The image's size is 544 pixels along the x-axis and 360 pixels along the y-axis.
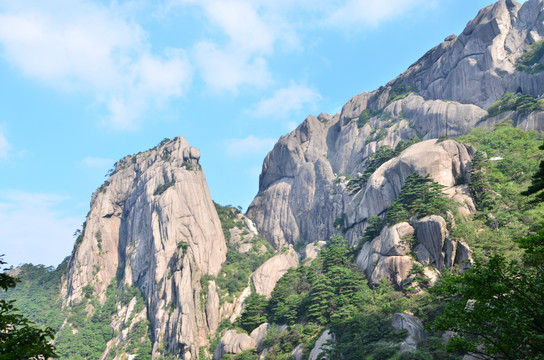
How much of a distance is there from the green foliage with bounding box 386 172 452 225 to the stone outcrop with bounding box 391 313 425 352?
1230 cm

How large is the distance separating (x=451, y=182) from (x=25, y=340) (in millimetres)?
43958

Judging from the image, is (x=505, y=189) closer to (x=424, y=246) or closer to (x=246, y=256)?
(x=424, y=246)

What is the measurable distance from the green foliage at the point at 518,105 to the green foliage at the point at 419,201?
22.8m

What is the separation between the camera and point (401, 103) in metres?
86.2

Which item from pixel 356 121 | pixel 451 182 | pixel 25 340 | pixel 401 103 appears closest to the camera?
pixel 25 340

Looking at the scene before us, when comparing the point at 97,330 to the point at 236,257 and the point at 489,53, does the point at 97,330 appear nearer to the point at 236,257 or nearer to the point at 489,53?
the point at 236,257

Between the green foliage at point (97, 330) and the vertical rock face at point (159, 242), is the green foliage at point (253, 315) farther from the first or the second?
the green foliage at point (97, 330)

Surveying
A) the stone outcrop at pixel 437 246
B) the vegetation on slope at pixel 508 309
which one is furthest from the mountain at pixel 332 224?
the vegetation on slope at pixel 508 309

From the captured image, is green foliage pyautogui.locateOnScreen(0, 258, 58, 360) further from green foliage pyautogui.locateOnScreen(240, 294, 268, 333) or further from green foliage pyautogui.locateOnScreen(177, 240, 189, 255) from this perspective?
green foliage pyautogui.locateOnScreen(177, 240, 189, 255)

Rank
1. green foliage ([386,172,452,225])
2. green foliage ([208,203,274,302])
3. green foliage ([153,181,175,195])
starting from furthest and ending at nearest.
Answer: green foliage ([153,181,175,195]) → green foliage ([208,203,274,302]) → green foliage ([386,172,452,225])

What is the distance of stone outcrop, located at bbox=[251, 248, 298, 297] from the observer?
6650 cm

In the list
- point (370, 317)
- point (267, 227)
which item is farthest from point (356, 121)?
point (370, 317)

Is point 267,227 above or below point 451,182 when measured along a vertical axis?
above

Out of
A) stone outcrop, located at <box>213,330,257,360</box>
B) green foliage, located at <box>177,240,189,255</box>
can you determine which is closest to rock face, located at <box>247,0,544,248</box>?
stone outcrop, located at <box>213,330,257,360</box>
